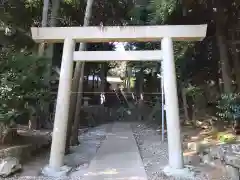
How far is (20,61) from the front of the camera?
271 inches

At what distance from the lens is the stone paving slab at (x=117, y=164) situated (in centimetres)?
569

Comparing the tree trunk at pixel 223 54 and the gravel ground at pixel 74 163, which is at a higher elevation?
the tree trunk at pixel 223 54

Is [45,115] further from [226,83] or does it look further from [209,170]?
[209,170]

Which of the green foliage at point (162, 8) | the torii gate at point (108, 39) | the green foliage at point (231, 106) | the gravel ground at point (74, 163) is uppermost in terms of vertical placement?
the green foliage at point (162, 8)

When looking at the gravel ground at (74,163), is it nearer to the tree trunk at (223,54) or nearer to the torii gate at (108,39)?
the torii gate at (108,39)

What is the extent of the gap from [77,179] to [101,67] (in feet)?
50.4

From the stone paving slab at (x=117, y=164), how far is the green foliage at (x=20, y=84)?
1.93 metres

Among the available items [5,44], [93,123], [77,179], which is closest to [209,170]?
[77,179]

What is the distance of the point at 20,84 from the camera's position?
6.64m

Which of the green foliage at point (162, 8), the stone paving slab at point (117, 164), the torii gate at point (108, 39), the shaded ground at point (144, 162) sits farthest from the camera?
the green foliage at point (162, 8)

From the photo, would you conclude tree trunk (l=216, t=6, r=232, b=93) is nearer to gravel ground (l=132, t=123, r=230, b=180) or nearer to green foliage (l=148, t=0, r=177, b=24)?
green foliage (l=148, t=0, r=177, b=24)

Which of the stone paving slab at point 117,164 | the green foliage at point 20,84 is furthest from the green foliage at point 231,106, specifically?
the green foliage at point 20,84

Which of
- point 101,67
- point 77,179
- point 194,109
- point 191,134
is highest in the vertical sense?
point 101,67

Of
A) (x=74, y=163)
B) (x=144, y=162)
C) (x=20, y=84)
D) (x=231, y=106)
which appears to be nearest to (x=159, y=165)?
(x=144, y=162)
